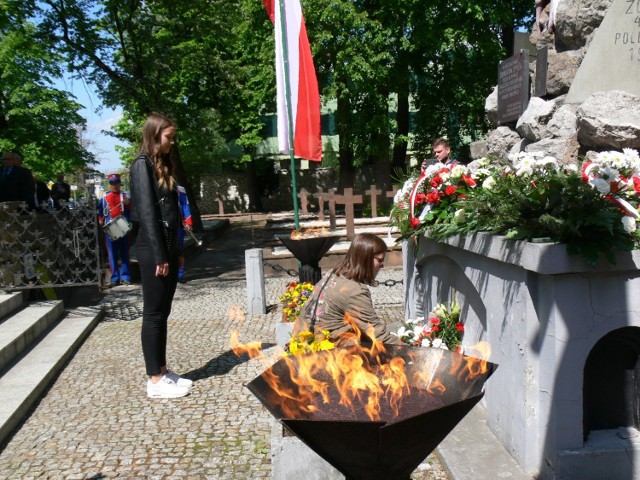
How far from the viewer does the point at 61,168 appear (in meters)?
19.5

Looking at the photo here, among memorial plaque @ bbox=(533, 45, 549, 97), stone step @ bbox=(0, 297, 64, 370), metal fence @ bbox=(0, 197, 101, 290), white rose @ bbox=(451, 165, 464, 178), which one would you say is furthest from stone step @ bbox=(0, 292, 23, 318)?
memorial plaque @ bbox=(533, 45, 549, 97)

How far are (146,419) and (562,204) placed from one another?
3.35 m

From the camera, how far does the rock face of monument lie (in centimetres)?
520

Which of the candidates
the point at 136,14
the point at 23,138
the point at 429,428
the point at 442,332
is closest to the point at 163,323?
the point at 442,332

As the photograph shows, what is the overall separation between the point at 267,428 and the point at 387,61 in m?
17.6

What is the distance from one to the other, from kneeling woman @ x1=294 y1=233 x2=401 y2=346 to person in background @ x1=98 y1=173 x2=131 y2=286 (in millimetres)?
7286

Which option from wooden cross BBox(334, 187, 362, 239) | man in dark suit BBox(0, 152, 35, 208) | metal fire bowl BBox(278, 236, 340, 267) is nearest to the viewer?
metal fire bowl BBox(278, 236, 340, 267)

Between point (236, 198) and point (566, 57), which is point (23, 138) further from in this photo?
Answer: point (236, 198)

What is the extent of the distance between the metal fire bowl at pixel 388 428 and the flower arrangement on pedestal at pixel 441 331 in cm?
191

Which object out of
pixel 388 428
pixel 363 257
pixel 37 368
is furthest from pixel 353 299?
pixel 37 368

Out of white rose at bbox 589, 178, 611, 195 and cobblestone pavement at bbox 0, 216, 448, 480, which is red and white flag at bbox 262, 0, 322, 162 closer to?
cobblestone pavement at bbox 0, 216, 448, 480

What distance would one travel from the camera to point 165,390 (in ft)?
16.9

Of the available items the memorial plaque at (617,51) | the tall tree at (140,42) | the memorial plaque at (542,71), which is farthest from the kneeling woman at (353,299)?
the tall tree at (140,42)

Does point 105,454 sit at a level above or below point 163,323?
below
